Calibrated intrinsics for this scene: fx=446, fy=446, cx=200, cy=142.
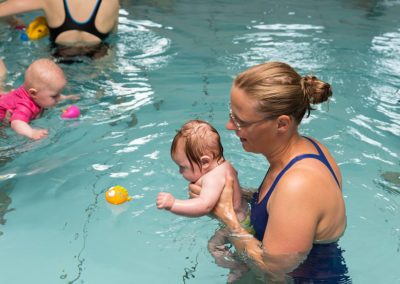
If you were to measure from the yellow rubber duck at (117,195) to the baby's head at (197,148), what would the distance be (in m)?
1.03

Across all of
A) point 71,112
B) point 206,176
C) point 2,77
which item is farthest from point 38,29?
point 206,176

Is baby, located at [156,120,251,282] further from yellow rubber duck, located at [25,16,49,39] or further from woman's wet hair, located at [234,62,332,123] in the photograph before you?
yellow rubber duck, located at [25,16,49,39]

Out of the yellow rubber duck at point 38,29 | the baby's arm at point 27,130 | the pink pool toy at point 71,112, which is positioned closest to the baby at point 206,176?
the baby's arm at point 27,130

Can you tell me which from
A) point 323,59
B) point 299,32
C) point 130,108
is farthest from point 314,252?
point 299,32

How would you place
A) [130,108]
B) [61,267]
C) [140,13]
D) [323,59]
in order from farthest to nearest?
1. [140,13]
2. [323,59]
3. [130,108]
4. [61,267]

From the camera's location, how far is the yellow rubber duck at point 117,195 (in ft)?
11.4

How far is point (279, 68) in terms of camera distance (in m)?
1.97

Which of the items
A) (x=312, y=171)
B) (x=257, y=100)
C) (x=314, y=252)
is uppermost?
(x=257, y=100)

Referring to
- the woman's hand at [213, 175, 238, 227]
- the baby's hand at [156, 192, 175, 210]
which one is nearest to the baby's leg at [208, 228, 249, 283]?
the woman's hand at [213, 175, 238, 227]

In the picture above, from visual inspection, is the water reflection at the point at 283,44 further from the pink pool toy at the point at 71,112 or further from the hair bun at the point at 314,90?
the hair bun at the point at 314,90

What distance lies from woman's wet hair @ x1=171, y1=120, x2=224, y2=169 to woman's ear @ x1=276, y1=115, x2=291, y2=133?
0.60 meters

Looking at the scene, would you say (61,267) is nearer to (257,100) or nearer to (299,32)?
(257,100)

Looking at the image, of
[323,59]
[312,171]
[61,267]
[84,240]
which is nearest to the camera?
[312,171]

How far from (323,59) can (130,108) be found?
3043mm
